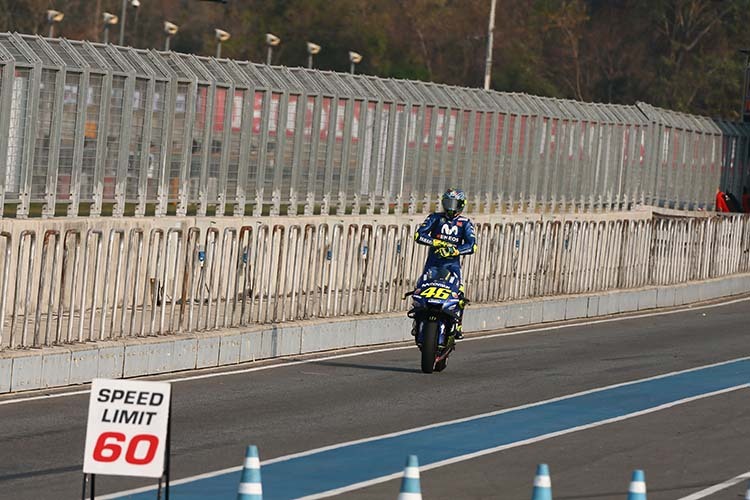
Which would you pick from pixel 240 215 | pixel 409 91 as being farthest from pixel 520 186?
pixel 240 215

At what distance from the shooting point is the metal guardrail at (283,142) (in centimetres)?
2280

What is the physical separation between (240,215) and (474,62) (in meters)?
70.1

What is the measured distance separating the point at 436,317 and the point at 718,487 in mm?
7535

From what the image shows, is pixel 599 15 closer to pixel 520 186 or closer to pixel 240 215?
pixel 520 186

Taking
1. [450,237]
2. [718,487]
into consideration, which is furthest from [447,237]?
[718,487]

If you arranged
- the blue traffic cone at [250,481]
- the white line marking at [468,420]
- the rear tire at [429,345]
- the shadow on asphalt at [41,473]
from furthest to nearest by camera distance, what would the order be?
the rear tire at [429,345] < the white line marking at [468,420] < the shadow on asphalt at [41,473] < the blue traffic cone at [250,481]

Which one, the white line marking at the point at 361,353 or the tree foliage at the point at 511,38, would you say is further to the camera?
the tree foliage at the point at 511,38

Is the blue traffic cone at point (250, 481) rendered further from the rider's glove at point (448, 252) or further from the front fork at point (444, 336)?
the rider's glove at point (448, 252)

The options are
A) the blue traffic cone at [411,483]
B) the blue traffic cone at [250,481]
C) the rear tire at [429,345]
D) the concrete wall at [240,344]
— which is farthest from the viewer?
the rear tire at [429,345]

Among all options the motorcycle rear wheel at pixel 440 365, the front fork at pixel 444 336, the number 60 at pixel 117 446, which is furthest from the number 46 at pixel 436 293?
the number 60 at pixel 117 446

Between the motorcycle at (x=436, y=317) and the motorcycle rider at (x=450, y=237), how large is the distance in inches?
7.6

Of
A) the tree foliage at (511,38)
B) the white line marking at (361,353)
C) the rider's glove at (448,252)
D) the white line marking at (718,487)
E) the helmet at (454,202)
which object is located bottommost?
the white line marking at (361,353)

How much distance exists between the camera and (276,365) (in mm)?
20828

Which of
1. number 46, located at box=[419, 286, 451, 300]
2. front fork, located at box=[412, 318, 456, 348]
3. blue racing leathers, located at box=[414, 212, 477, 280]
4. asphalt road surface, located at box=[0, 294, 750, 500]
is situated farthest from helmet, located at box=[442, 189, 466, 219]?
asphalt road surface, located at box=[0, 294, 750, 500]
